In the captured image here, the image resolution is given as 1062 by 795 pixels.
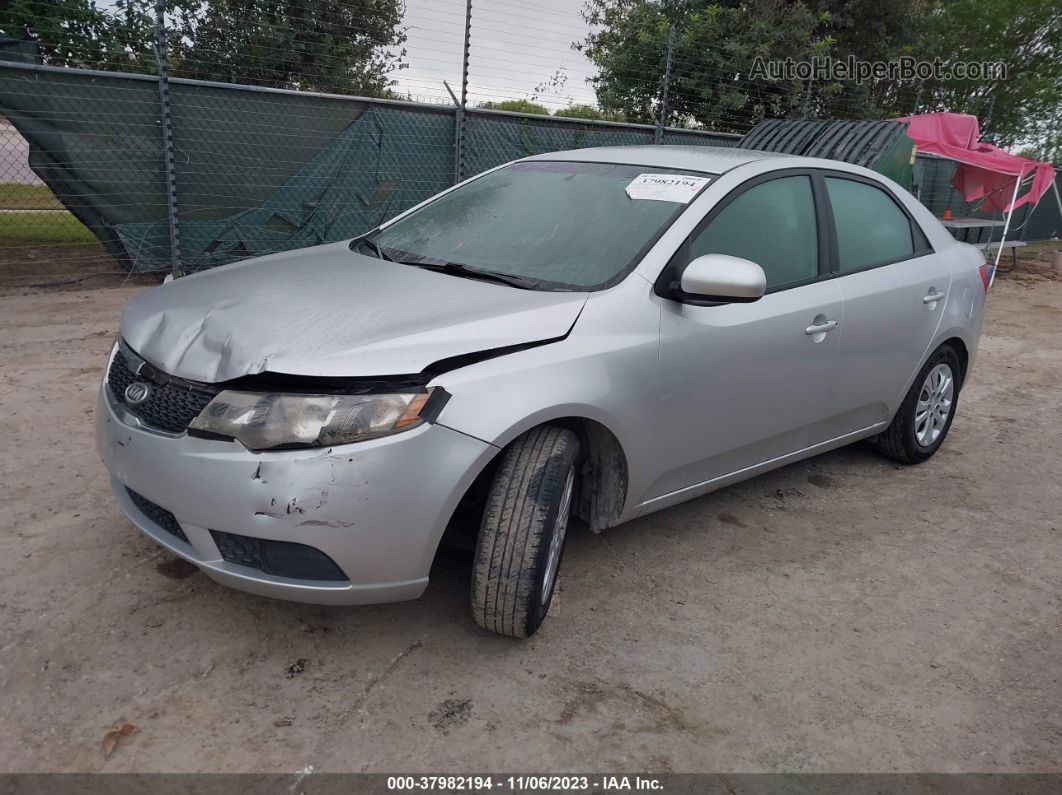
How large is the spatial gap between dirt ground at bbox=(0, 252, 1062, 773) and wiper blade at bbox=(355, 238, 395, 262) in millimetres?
1220

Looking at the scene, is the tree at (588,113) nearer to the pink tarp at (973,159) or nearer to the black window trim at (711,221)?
the pink tarp at (973,159)

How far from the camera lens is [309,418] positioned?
2.28 m

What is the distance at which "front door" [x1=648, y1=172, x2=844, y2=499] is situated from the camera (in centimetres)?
301

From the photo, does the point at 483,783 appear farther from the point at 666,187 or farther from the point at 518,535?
the point at 666,187

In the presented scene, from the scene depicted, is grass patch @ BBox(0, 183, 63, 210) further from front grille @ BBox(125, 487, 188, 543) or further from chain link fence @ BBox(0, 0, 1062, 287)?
front grille @ BBox(125, 487, 188, 543)

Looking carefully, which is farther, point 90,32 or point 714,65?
point 714,65

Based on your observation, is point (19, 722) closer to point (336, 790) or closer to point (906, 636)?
point (336, 790)

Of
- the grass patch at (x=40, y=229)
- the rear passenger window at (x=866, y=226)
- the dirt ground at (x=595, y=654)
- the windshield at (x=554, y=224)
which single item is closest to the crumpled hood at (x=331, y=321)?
the windshield at (x=554, y=224)

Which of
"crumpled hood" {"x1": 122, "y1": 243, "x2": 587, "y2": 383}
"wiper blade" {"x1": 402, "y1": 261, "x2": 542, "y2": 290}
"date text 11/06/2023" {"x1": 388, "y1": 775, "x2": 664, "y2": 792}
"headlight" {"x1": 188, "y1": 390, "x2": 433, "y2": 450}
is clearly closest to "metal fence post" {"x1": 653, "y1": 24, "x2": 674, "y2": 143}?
"wiper blade" {"x1": 402, "y1": 261, "x2": 542, "y2": 290}

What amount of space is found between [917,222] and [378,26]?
7.05 metres

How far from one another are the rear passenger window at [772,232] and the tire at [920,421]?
3.84 ft

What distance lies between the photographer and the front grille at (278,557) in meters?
2.32

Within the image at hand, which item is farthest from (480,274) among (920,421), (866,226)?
(920,421)

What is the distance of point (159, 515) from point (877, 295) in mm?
3079
